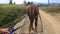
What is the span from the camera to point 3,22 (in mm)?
5113

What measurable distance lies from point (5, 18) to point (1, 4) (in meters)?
0.88

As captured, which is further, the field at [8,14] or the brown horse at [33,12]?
the field at [8,14]

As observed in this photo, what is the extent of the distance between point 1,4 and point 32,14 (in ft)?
2.32

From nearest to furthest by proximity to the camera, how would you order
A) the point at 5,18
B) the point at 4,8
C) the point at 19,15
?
the point at 4,8, the point at 5,18, the point at 19,15

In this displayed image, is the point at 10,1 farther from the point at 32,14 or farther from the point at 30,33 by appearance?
the point at 30,33

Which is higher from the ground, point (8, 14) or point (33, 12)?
point (33, 12)

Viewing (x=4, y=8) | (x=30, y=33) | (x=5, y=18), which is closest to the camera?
(x=30, y=33)

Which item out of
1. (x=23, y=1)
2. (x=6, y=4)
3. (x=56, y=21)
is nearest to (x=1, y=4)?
(x=6, y=4)

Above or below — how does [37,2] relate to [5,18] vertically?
above

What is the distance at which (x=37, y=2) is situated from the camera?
4840 millimetres

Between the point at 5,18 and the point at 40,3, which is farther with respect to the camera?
the point at 5,18

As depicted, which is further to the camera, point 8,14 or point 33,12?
point 8,14

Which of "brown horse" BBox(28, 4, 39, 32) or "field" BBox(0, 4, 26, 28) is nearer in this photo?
"brown horse" BBox(28, 4, 39, 32)

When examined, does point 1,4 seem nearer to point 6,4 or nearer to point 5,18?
point 6,4
